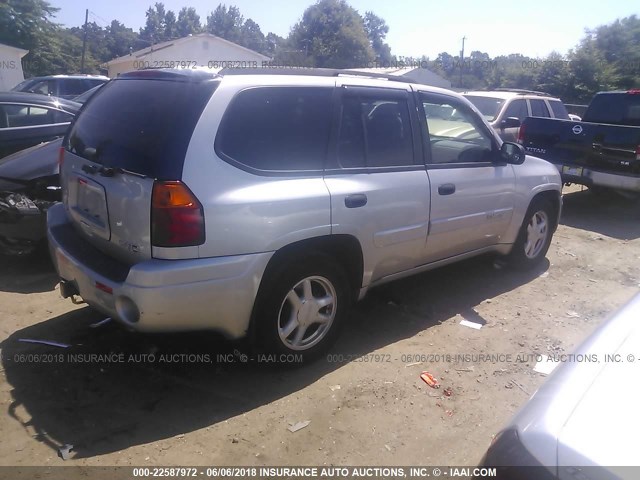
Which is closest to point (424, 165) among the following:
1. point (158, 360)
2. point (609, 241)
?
point (158, 360)

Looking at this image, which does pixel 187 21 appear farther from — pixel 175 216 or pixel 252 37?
pixel 175 216

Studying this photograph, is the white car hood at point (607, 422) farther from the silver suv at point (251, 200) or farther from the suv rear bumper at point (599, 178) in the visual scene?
the suv rear bumper at point (599, 178)

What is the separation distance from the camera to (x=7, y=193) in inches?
188

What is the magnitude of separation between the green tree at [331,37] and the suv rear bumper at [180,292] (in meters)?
47.2

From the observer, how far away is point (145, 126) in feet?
10.0

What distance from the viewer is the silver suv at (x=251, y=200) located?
9.29 ft

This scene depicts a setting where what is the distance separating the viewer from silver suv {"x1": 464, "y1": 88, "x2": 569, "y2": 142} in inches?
379

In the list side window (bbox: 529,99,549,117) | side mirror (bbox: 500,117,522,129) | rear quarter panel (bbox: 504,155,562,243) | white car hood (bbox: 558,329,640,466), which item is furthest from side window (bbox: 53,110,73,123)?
side window (bbox: 529,99,549,117)

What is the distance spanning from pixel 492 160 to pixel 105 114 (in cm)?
317

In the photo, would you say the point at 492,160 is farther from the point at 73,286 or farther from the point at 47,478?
the point at 47,478

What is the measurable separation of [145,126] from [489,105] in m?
8.55

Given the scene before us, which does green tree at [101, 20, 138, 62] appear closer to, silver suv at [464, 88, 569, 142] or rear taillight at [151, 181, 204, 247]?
silver suv at [464, 88, 569, 142]

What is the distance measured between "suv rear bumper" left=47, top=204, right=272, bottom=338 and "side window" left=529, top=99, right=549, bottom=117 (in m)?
9.31

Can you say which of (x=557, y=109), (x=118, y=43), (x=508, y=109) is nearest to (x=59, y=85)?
(x=508, y=109)
